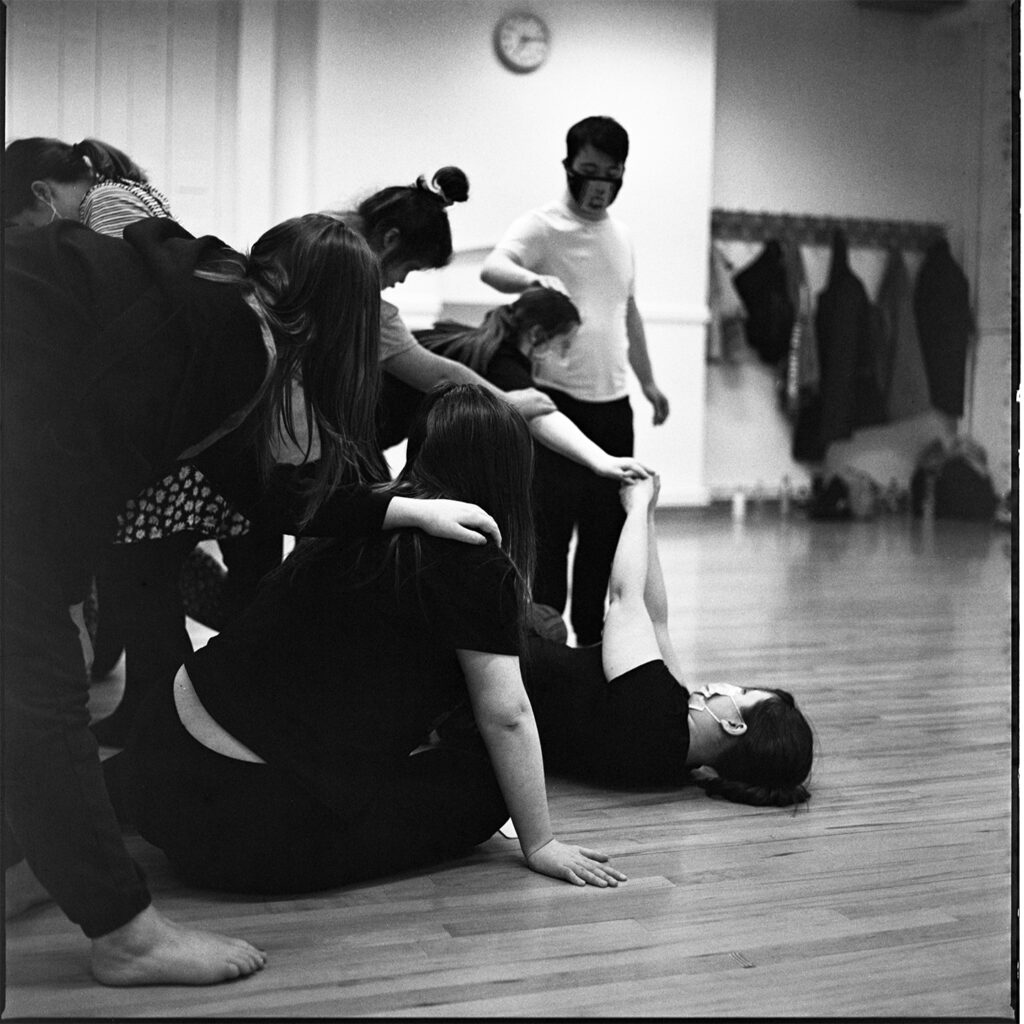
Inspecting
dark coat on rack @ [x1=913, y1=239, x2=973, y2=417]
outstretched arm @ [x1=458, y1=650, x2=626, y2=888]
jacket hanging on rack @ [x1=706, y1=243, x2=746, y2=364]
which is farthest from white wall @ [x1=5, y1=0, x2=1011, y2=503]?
outstretched arm @ [x1=458, y1=650, x2=626, y2=888]

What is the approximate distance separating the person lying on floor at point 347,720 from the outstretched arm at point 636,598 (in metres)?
0.37

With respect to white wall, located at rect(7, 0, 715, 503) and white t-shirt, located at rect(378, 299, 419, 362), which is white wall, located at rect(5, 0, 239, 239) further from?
white t-shirt, located at rect(378, 299, 419, 362)

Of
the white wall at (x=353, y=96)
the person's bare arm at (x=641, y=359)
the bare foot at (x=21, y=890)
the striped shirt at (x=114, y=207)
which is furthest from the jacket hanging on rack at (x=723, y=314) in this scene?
the bare foot at (x=21, y=890)

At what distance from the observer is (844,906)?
158 centimetres

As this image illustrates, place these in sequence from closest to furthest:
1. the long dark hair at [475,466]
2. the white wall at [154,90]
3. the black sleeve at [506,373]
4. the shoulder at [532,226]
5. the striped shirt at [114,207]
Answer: the long dark hair at [475,466], the striped shirt at [114,207], the black sleeve at [506,373], the shoulder at [532,226], the white wall at [154,90]

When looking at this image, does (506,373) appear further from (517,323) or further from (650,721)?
(650,721)

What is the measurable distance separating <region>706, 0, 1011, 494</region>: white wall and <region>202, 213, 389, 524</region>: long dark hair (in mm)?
5555

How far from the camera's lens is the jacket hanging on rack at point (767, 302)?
6.73 meters

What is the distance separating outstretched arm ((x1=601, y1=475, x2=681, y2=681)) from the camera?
1.95m

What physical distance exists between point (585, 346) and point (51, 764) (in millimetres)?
1901

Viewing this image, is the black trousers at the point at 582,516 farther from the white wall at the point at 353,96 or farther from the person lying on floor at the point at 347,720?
the white wall at the point at 353,96

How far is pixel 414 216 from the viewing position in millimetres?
2191

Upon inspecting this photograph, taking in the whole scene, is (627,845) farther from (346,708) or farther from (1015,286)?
(1015,286)

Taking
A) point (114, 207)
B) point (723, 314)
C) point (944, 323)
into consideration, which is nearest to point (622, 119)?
point (723, 314)
